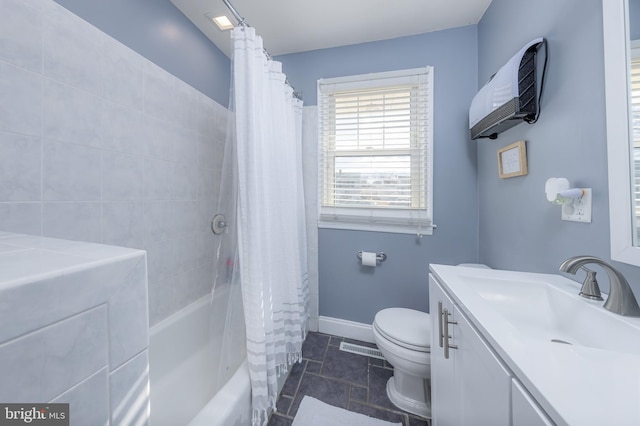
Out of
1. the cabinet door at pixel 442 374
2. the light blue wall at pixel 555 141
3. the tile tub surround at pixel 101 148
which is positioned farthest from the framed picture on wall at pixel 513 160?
the tile tub surround at pixel 101 148

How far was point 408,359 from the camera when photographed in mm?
1190

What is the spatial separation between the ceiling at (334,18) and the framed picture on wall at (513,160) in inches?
39.5

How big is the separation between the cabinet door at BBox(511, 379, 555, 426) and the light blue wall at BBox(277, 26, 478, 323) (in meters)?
1.34

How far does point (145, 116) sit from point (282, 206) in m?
0.88

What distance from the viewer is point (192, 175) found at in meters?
1.53

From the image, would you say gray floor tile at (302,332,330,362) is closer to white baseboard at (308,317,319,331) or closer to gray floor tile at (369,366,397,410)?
white baseboard at (308,317,319,331)

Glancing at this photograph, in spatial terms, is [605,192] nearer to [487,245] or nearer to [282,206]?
[487,245]

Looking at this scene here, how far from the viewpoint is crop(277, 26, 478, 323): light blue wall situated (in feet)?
5.42

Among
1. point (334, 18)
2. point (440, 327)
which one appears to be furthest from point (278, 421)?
point (334, 18)

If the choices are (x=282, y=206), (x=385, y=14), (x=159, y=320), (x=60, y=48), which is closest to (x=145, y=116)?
(x=60, y=48)

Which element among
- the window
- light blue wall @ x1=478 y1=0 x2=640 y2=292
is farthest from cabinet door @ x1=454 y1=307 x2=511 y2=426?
the window

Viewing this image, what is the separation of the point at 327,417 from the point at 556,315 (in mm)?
1129

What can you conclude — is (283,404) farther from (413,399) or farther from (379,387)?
(413,399)

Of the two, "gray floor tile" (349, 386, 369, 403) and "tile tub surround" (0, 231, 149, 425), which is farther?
"gray floor tile" (349, 386, 369, 403)
